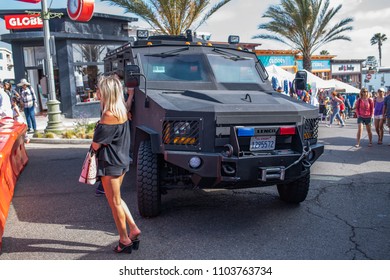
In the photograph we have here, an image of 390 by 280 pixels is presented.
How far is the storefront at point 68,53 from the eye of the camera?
55.3 ft

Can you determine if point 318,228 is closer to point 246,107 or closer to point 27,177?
point 246,107

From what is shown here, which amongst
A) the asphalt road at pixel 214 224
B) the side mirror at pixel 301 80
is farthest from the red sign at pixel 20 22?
the side mirror at pixel 301 80

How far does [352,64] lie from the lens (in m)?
48.7

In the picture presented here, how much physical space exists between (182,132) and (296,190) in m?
1.89

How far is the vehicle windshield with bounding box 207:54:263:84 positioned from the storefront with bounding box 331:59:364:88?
43.5 metres

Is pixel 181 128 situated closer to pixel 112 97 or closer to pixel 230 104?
pixel 230 104

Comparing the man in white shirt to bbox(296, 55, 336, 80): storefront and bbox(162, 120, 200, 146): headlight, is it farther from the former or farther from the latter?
bbox(296, 55, 336, 80): storefront

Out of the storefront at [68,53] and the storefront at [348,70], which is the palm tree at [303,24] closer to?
the storefront at [68,53]

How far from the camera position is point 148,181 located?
4.41 meters

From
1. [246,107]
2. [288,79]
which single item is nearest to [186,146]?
[246,107]

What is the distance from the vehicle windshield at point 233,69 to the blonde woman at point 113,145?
7.01 ft

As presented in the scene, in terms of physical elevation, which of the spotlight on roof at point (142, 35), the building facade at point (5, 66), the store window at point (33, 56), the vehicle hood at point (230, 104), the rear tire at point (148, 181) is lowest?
the rear tire at point (148, 181)

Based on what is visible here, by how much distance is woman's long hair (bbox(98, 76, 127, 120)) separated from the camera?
3674mm

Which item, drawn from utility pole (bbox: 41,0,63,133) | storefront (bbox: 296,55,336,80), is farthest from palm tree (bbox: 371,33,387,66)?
utility pole (bbox: 41,0,63,133)
